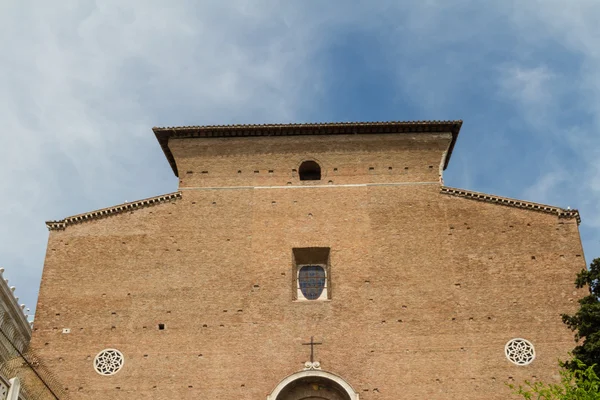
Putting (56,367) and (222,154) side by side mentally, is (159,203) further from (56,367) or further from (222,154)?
(56,367)

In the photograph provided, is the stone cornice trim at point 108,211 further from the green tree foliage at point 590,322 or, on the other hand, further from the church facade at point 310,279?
the green tree foliage at point 590,322

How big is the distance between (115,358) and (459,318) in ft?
28.0

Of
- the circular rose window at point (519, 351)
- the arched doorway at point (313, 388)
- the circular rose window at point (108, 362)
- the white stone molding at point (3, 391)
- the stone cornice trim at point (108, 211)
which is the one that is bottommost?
the white stone molding at point (3, 391)

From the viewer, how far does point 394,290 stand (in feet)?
61.1

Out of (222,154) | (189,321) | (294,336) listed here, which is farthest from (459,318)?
(222,154)

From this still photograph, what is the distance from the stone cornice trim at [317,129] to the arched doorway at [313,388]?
23.5 feet

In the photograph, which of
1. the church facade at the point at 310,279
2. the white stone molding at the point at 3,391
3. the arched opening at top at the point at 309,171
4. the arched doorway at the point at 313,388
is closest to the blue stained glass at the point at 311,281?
the church facade at the point at 310,279

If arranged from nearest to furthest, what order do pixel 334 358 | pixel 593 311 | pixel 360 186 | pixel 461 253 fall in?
pixel 593 311 → pixel 334 358 → pixel 461 253 → pixel 360 186

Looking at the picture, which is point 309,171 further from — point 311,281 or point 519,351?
point 519,351

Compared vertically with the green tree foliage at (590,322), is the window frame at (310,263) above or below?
above

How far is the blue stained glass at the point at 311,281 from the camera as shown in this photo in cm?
1902

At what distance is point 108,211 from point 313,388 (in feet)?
24.0

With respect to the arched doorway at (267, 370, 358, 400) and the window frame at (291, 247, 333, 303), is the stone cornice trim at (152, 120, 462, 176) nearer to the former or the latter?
the window frame at (291, 247, 333, 303)

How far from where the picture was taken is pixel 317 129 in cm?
2116
